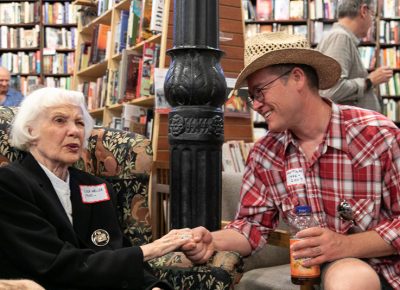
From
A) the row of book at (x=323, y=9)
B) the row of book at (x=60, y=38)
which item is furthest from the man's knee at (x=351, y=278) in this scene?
the row of book at (x=60, y=38)

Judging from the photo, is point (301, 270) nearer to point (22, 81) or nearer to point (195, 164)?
point (195, 164)

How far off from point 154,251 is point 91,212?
311 millimetres

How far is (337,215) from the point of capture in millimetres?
1824

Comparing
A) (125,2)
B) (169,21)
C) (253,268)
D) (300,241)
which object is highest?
(125,2)

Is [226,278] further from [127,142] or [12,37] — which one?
[12,37]

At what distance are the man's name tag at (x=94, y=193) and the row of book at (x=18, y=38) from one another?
22.5 ft

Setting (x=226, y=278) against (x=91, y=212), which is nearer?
(x=226, y=278)

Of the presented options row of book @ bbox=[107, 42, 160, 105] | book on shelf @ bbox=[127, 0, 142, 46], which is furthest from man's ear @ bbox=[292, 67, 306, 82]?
book on shelf @ bbox=[127, 0, 142, 46]

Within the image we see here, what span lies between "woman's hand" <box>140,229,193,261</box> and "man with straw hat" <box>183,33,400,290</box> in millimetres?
26

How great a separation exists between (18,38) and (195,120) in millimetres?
6832

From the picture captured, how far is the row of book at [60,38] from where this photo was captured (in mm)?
8461

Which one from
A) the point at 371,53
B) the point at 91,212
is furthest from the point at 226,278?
the point at 371,53

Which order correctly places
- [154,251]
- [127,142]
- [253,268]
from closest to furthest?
[154,251] < [127,142] < [253,268]

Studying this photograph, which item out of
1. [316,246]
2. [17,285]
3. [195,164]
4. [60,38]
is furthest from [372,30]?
[17,285]
